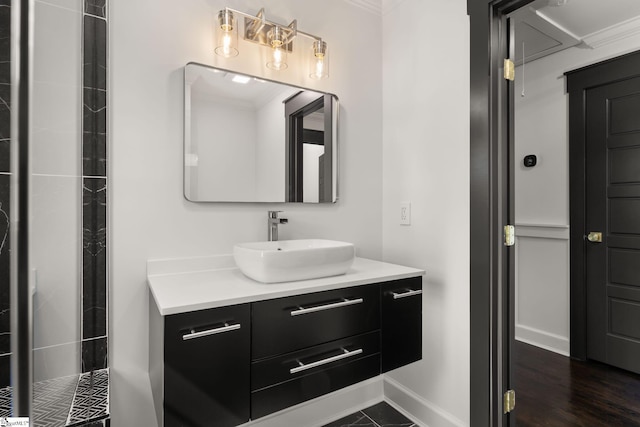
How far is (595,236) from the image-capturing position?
2.63 meters

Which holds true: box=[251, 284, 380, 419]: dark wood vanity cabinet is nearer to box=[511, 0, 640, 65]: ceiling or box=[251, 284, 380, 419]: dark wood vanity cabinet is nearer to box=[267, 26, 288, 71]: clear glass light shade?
box=[267, 26, 288, 71]: clear glass light shade

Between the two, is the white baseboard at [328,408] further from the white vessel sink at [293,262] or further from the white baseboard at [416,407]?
the white vessel sink at [293,262]

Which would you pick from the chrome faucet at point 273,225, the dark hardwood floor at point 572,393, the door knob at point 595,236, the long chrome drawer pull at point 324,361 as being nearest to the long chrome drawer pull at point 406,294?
the long chrome drawer pull at point 324,361

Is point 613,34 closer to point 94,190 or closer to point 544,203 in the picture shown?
point 544,203

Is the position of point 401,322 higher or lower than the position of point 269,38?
lower

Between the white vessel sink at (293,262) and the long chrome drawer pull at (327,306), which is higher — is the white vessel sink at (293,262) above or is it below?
above

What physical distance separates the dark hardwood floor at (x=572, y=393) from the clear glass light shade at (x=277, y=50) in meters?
2.14

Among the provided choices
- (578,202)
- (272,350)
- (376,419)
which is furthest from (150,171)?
(578,202)

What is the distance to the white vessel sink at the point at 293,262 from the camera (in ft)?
4.33

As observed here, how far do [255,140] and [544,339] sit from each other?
289 cm

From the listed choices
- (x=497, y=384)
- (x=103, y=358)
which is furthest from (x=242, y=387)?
(x=497, y=384)

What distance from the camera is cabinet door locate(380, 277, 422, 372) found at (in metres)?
1.53

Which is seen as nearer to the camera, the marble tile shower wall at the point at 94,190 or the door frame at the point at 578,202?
the marble tile shower wall at the point at 94,190

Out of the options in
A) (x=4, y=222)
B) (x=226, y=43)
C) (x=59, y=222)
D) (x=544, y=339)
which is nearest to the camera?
(x=4, y=222)
